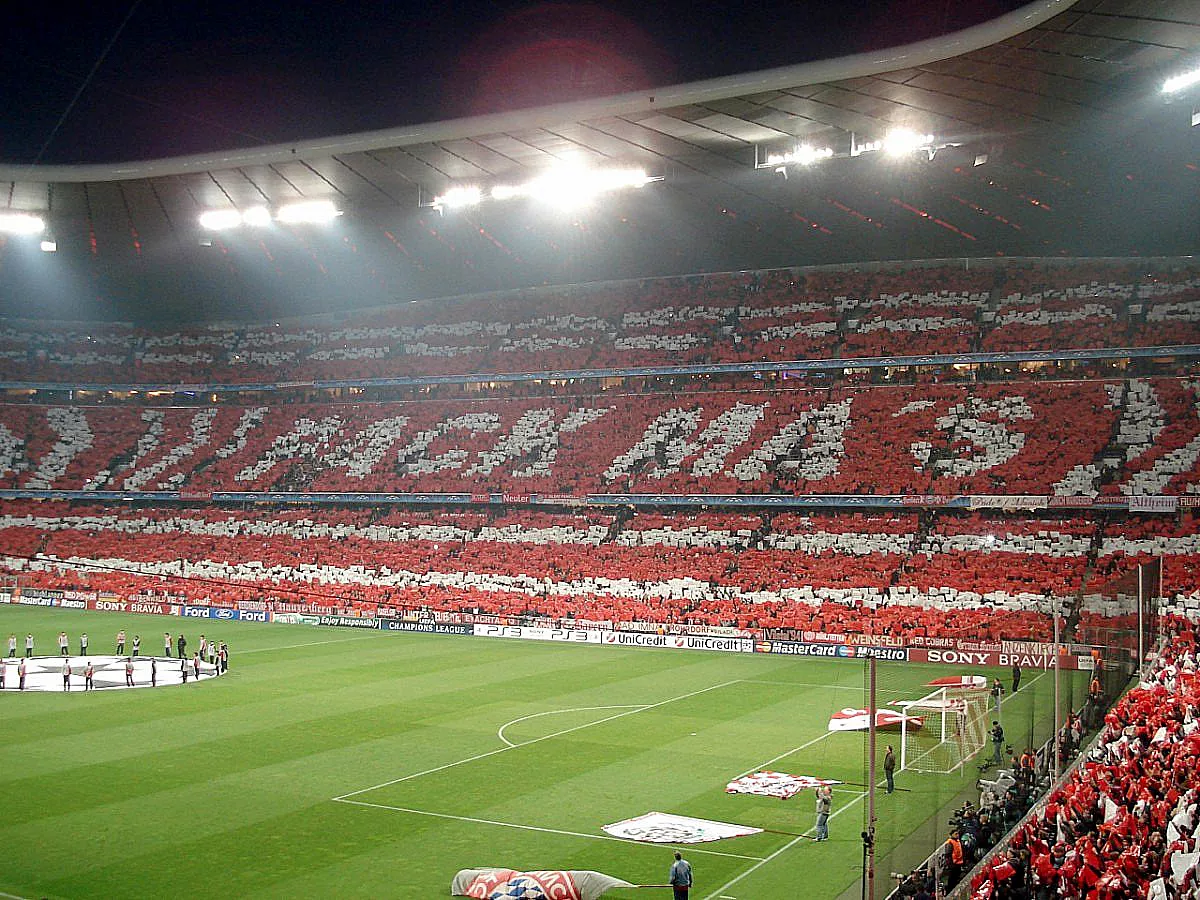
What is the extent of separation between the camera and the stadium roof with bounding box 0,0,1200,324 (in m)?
28.0

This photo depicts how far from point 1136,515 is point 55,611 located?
4356 cm

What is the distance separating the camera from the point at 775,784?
65.8 feet

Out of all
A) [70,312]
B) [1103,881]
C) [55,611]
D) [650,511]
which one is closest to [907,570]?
[650,511]

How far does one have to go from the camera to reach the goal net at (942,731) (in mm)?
15773

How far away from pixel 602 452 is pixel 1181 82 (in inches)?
1156

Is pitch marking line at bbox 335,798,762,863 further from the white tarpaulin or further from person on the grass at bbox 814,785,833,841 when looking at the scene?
person on the grass at bbox 814,785,833,841

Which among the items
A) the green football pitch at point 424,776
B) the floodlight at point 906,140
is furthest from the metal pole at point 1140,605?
the floodlight at point 906,140

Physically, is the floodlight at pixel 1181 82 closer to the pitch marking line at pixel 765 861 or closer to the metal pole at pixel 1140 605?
the metal pole at pixel 1140 605

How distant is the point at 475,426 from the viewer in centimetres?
5656

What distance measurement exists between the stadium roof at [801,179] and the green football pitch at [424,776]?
1546 cm

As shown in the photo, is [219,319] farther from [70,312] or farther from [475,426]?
[475,426]

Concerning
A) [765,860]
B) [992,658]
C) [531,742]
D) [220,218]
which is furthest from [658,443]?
[765,860]

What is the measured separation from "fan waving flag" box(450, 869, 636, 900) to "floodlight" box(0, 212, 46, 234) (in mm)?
40504

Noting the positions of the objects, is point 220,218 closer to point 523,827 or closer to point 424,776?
point 424,776
